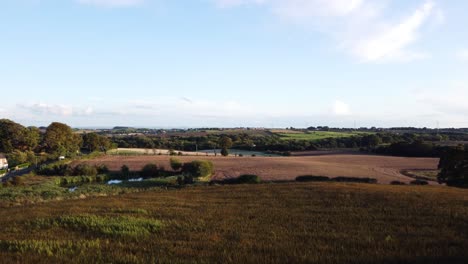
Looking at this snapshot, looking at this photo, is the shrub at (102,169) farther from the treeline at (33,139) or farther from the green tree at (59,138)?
the green tree at (59,138)

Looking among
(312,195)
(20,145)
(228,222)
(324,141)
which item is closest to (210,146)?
(324,141)

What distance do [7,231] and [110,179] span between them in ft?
168

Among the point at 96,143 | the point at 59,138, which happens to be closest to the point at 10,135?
the point at 59,138

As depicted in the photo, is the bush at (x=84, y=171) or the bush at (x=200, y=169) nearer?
the bush at (x=200, y=169)

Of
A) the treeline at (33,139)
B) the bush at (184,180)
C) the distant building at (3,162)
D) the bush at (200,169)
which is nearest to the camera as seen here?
the bush at (184,180)

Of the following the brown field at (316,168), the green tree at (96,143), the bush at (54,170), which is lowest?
the bush at (54,170)

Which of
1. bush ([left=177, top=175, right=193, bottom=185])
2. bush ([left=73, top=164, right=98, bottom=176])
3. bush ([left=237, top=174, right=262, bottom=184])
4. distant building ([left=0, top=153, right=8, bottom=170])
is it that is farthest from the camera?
distant building ([left=0, top=153, right=8, bottom=170])

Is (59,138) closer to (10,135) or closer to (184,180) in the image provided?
(10,135)

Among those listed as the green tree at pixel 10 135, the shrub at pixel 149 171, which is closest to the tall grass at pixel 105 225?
the shrub at pixel 149 171

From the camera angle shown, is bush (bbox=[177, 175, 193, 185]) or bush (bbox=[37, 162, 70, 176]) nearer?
bush (bbox=[177, 175, 193, 185])

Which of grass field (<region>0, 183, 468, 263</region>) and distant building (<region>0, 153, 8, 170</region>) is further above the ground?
grass field (<region>0, 183, 468, 263</region>)

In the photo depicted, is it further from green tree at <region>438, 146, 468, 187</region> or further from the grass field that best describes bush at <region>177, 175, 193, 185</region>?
green tree at <region>438, 146, 468, 187</region>

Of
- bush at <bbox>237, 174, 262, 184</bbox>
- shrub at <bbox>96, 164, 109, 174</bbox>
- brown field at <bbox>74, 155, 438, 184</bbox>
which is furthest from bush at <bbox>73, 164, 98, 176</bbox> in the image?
bush at <bbox>237, 174, 262, 184</bbox>

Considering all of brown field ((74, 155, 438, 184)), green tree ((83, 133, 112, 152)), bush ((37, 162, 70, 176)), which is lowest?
bush ((37, 162, 70, 176))
